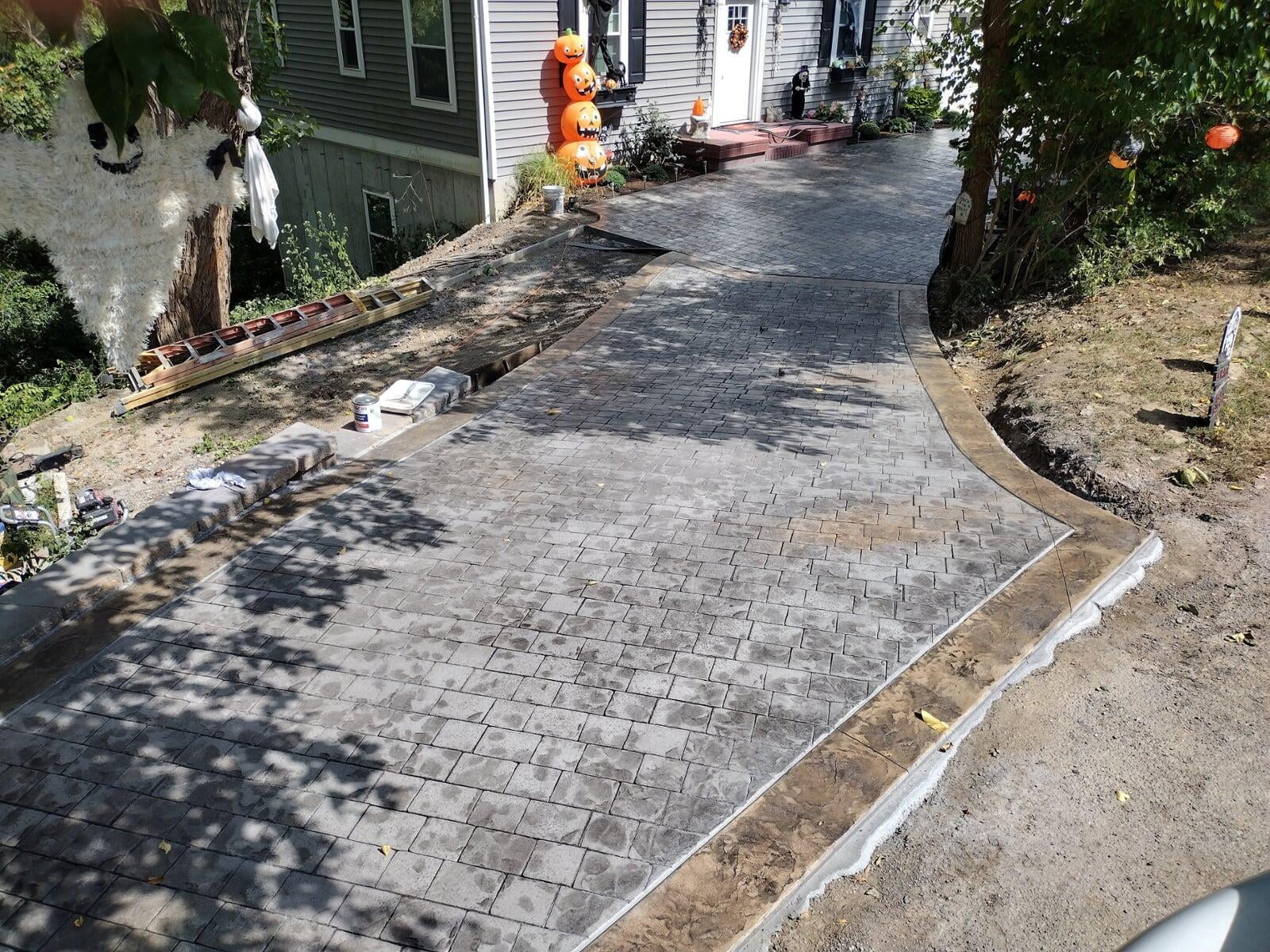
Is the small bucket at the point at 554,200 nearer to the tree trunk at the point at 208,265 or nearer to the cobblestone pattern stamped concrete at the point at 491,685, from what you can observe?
the tree trunk at the point at 208,265

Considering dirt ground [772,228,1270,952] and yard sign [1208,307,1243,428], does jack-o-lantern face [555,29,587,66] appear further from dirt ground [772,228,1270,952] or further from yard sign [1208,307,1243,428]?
yard sign [1208,307,1243,428]

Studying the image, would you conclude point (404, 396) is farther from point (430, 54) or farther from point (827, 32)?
point (827, 32)

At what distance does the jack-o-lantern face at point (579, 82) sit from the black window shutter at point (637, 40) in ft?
4.81

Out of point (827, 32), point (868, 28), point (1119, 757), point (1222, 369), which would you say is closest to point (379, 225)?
point (827, 32)

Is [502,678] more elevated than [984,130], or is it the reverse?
[984,130]

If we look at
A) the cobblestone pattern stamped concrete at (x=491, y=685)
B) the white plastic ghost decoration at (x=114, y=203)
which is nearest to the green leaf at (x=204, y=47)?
the cobblestone pattern stamped concrete at (x=491, y=685)

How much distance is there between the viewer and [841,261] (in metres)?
11.7

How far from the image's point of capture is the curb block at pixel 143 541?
5066 millimetres

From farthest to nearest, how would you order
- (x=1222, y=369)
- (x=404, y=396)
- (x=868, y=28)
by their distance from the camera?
1. (x=868, y=28)
2. (x=404, y=396)
3. (x=1222, y=369)

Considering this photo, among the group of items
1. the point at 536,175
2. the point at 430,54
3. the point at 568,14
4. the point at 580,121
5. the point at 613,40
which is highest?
the point at 568,14

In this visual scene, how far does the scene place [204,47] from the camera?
2.07m

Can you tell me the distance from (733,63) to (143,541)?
15.4 m

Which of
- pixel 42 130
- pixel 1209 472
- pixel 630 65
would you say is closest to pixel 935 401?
pixel 1209 472

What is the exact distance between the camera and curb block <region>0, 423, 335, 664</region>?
199 inches
